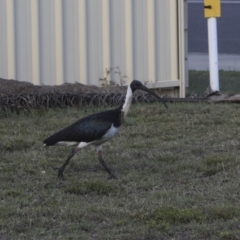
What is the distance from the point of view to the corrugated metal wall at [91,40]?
10.9 m

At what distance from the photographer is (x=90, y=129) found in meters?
7.08

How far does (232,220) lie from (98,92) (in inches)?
202

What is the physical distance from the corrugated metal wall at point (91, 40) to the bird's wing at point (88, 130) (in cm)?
386

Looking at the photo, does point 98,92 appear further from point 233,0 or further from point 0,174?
point 233,0

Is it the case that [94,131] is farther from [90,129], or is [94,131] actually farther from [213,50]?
[213,50]

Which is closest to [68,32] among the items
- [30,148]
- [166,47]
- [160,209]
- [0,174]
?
[166,47]

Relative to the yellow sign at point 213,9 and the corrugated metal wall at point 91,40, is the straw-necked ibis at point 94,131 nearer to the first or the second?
the corrugated metal wall at point 91,40

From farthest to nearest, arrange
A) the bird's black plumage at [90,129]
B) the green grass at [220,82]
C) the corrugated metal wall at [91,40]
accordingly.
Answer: the green grass at [220,82] < the corrugated metal wall at [91,40] < the bird's black plumage at [90,129]

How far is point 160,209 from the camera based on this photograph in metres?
6.00

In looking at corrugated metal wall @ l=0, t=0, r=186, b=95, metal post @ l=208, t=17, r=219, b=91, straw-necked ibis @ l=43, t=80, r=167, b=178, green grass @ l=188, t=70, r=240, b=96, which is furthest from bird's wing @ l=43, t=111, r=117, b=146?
green grass @ l=188, t=70, r=240, b=96

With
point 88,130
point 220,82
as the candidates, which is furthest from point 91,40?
point 88,130

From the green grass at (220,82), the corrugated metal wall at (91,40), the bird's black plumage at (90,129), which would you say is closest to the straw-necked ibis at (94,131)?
the bird's black plumage at (90,129)

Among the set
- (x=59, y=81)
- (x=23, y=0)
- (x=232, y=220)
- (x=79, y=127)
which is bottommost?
(x=232, y=220)

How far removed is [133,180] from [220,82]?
6.42 meters
